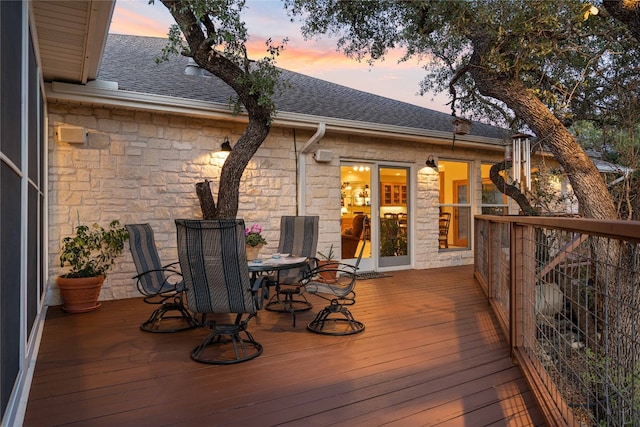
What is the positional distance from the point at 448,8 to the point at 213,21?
326 centimetres

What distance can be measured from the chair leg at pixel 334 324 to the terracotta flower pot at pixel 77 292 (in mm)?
2684

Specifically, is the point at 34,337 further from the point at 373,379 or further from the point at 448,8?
the point at 448,8

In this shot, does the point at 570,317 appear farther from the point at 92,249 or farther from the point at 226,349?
the point at 92,249

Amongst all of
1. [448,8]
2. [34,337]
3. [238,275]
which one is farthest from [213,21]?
[34,337]

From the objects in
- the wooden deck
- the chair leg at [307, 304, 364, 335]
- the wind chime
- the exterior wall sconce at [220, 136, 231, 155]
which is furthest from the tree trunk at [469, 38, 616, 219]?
the exterior wall sconce at [220, 136, 231, 155]

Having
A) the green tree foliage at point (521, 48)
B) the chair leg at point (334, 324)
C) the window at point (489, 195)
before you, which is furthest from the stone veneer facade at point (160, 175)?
the window at point (489, 195)

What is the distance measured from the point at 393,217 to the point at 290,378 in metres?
5.57

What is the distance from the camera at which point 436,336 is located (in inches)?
153

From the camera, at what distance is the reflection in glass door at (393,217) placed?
796cm

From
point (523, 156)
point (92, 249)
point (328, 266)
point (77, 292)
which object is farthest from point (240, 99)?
point (523, 156)

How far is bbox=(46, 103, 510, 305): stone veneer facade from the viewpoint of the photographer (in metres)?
5.29

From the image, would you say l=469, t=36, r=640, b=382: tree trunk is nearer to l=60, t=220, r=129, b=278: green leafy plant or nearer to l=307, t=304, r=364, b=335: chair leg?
l=307, t=304, r=364, b=335: chair leg

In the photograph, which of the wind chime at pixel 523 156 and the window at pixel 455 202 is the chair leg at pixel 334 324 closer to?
the wind chime at pixel 523 156

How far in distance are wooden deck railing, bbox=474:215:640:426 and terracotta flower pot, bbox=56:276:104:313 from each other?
4.49 meters
